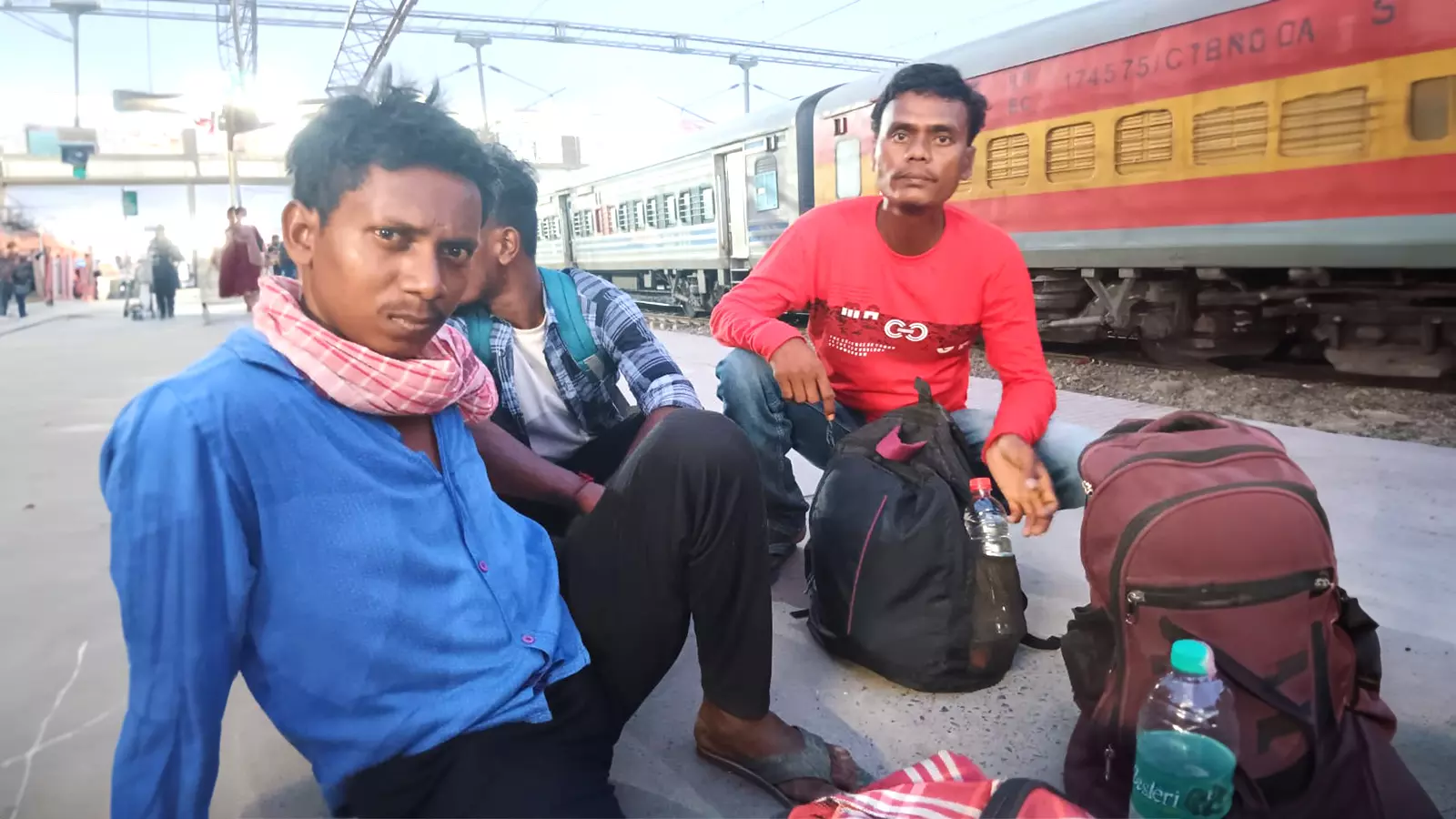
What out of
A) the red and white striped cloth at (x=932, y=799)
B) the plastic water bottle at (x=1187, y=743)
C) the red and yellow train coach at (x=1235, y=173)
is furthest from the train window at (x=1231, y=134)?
the red and white striped cloth at (x=932, y=799)

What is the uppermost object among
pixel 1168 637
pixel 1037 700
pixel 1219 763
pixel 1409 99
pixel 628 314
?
pixel 1409 99

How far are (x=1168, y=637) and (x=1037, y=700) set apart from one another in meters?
0.60

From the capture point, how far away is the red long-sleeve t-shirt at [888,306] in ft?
7.80

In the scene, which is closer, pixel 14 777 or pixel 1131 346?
pixel 14 777

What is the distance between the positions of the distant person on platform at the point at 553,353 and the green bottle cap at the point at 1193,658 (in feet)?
3.55

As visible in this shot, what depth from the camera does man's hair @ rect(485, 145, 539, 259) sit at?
2.00 metres

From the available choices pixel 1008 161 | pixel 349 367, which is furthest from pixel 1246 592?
pixel 1008 161

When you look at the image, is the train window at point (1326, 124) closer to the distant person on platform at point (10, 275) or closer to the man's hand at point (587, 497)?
the man's hand at point (587, 497)

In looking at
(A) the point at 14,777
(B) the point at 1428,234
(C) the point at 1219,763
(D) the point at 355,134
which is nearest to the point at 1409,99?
(B) the point at 1428,234

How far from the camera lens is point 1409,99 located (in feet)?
→ 15.9

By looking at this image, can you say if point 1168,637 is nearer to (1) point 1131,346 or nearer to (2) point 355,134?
(2) point 355,134

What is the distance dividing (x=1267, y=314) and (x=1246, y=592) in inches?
228

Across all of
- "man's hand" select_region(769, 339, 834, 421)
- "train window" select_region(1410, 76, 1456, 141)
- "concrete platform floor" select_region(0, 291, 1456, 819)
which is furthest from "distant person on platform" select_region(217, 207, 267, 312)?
"train window" select_region(1410, 76, 1456, 141)

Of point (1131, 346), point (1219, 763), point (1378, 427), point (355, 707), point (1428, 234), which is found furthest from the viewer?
point (1131, 346)
